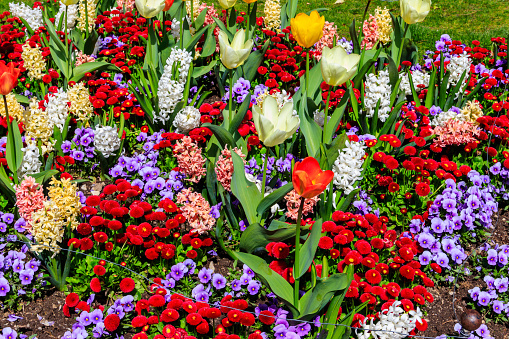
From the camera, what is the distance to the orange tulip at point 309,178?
180 cm

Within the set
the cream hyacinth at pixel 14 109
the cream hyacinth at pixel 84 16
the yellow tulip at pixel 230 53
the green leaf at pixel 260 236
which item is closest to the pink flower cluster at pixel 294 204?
the green leaf at pixel 260 236

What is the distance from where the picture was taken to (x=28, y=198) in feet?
9.02

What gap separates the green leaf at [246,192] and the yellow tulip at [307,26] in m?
0.87

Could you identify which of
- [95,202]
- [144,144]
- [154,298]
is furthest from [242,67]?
[154,298]

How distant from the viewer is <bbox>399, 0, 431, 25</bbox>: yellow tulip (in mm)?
3421

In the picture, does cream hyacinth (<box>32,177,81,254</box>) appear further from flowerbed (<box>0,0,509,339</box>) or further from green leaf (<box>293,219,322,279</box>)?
green leaf (<box>293,219,322,279</box>)

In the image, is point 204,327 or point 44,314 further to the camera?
point 44,314

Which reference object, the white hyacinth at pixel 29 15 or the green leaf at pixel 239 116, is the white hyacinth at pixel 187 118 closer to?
the green leaf at pixel 239 116

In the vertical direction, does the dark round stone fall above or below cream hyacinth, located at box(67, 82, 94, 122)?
below

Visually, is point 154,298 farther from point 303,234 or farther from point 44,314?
point 303,234

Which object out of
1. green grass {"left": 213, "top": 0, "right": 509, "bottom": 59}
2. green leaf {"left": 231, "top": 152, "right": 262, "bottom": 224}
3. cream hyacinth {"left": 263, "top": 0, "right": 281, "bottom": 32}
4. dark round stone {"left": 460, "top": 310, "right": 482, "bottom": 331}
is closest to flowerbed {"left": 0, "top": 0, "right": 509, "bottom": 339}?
green leaf {"left": 231, "top": 152, "right": 262, "bottom": 224}

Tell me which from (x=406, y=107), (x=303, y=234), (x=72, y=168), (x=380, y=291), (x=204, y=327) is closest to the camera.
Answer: (x=204, y=327)

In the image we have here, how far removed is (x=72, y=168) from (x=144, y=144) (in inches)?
22.3

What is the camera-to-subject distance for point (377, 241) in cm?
272
